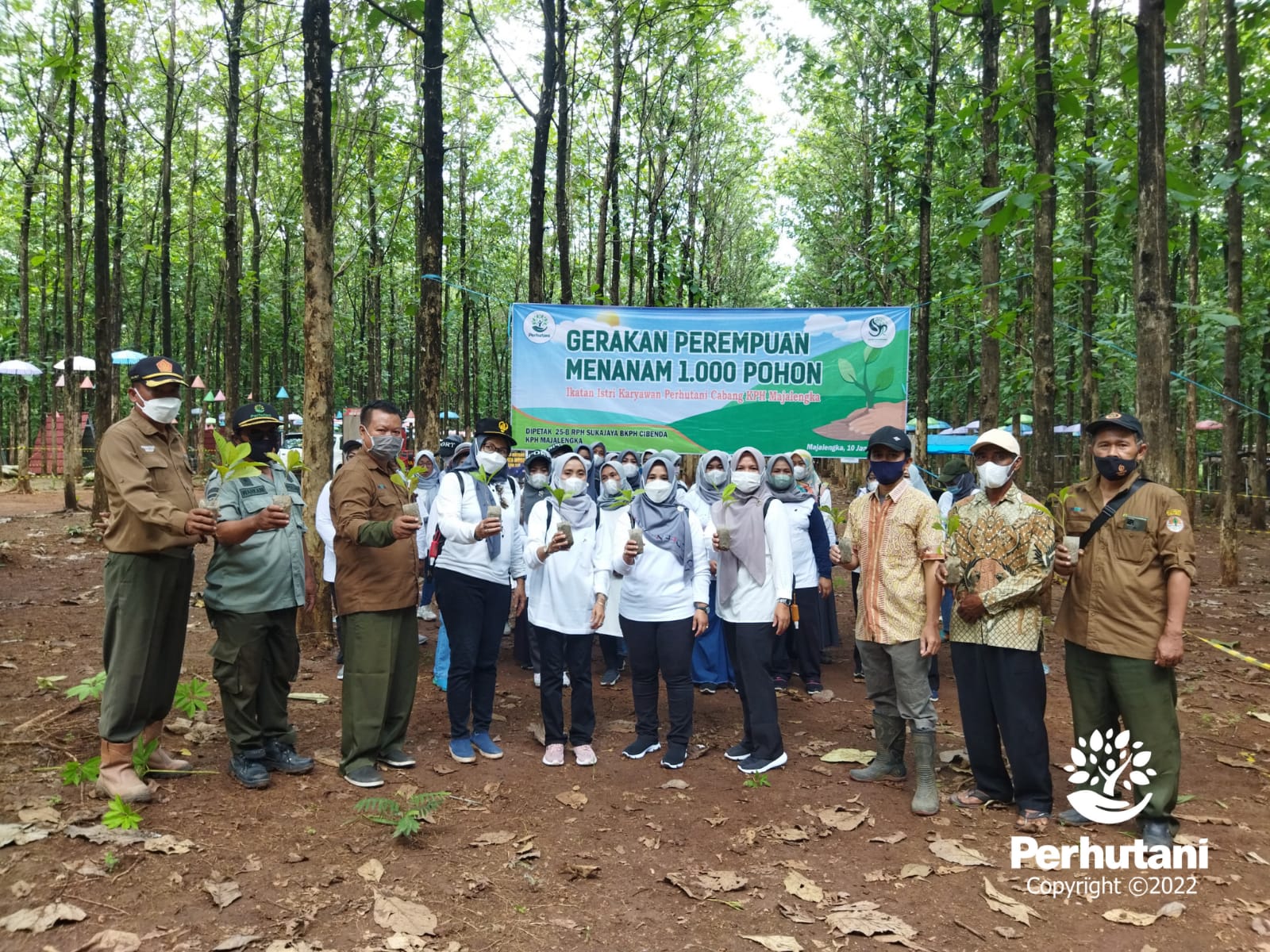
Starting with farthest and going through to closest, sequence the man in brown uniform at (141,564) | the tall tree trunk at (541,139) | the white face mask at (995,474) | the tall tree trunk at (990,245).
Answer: the tall tree trunk at (541,139), the tall tree trunk at (990,245), the white face mask at (995,474), the man in brown uniform at (141,564)

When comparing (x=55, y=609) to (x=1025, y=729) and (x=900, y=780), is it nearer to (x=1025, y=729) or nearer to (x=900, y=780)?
(x=900, y=780)

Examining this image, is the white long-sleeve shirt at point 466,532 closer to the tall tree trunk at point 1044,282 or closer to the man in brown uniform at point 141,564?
the man in brown uniform at point 141,564

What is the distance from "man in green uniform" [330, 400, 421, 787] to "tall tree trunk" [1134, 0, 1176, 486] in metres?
4.44

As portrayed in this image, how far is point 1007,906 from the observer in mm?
3518

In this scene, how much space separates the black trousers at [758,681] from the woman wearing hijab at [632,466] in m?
3.40

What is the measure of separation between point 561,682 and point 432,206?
5.13m

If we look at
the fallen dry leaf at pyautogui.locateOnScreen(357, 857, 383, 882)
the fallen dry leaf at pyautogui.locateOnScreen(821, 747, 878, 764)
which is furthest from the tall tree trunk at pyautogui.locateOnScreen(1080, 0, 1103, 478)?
the fallen dry leaf at pyautogui.locateOnScreen(357, 857, 383, 882)

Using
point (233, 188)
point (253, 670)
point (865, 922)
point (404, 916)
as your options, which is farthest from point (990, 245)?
point (233, 188)

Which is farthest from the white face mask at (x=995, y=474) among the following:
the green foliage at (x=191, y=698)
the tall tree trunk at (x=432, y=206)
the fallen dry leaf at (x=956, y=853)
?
the tall tree trunk at (x=432, y=206)

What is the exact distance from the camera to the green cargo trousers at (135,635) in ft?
13.6

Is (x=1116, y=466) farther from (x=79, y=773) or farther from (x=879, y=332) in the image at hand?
(x=79, y=773)

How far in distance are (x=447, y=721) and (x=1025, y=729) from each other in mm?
3705

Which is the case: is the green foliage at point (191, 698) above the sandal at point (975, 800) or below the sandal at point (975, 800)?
above

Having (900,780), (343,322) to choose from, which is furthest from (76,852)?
(343,322)
